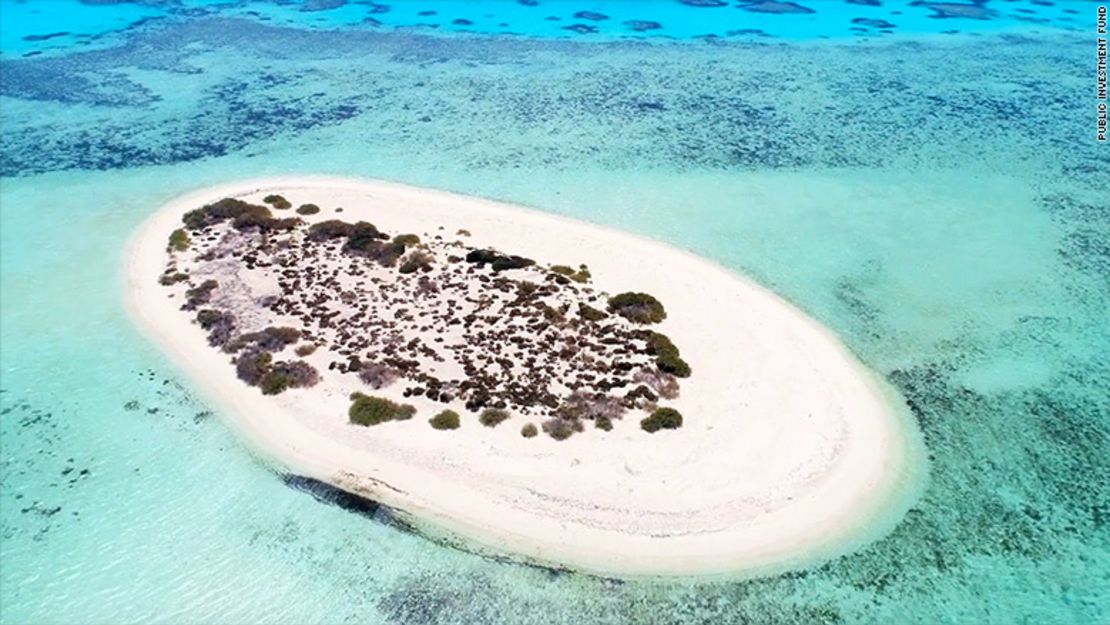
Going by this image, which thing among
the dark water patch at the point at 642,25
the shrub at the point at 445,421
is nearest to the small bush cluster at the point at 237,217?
the shrub at the point at 445,421

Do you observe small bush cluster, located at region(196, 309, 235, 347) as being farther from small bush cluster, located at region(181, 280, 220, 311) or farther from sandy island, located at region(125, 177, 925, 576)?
small bush cluster, located at region(181, 280, 220, 311)

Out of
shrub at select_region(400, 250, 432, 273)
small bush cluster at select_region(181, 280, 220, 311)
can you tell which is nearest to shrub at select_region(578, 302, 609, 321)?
shrub at select_region(400, 250, 432, 273)

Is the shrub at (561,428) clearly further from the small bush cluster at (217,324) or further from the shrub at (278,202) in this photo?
the shrub at (278,202)

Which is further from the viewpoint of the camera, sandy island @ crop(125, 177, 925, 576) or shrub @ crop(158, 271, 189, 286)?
shrub @ crop(158, 271, 189, 286)

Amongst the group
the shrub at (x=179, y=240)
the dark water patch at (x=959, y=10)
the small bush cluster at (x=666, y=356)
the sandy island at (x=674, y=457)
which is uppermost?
the dark water patch at (x=959, y=10)

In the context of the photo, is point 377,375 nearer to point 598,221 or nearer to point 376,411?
point 376,411
